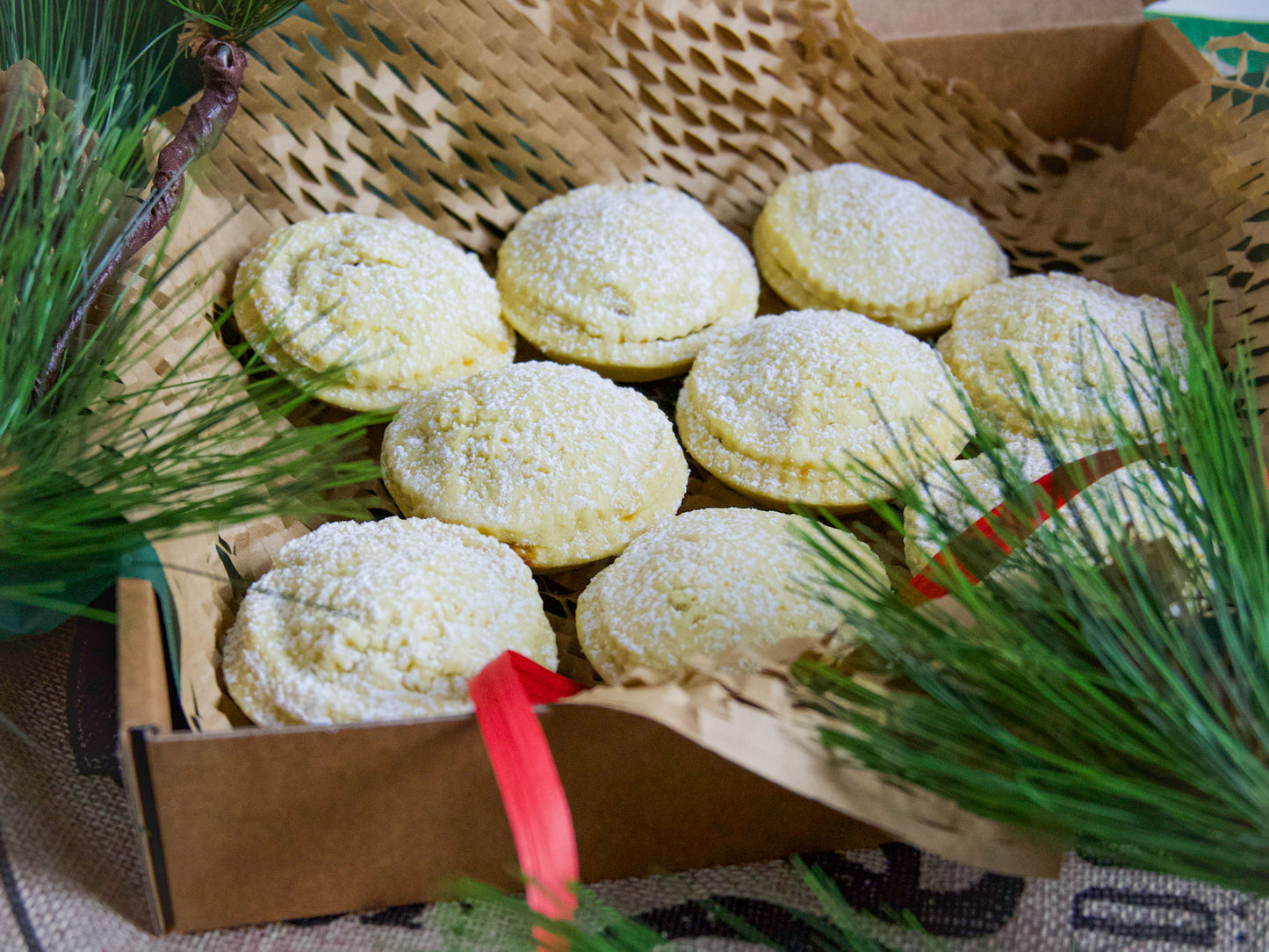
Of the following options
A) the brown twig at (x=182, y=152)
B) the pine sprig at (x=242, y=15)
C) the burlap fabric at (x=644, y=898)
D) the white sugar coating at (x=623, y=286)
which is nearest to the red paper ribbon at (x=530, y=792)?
the burlap fabric at (x=644, y=898)

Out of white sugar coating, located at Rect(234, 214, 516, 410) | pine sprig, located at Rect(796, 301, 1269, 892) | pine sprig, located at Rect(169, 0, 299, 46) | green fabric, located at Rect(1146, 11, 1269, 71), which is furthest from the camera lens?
green fabric, located at Rect(1146, 11, 1269, 71)

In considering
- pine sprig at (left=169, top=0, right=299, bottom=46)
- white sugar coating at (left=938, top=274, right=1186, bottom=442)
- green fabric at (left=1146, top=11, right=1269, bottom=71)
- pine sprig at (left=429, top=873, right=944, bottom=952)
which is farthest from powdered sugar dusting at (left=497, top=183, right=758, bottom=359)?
green fabric at (left=1146, top=11, right=1269, bottom=71)

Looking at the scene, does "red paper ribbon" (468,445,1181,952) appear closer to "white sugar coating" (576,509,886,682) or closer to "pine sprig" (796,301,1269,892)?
"pine sprig" (796,301,1269,892)

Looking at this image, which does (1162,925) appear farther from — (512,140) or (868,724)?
(512,140)

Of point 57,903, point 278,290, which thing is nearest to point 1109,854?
point 57,903

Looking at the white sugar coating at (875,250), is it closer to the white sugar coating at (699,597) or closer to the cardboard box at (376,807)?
the white sugar coating at (699,597)
